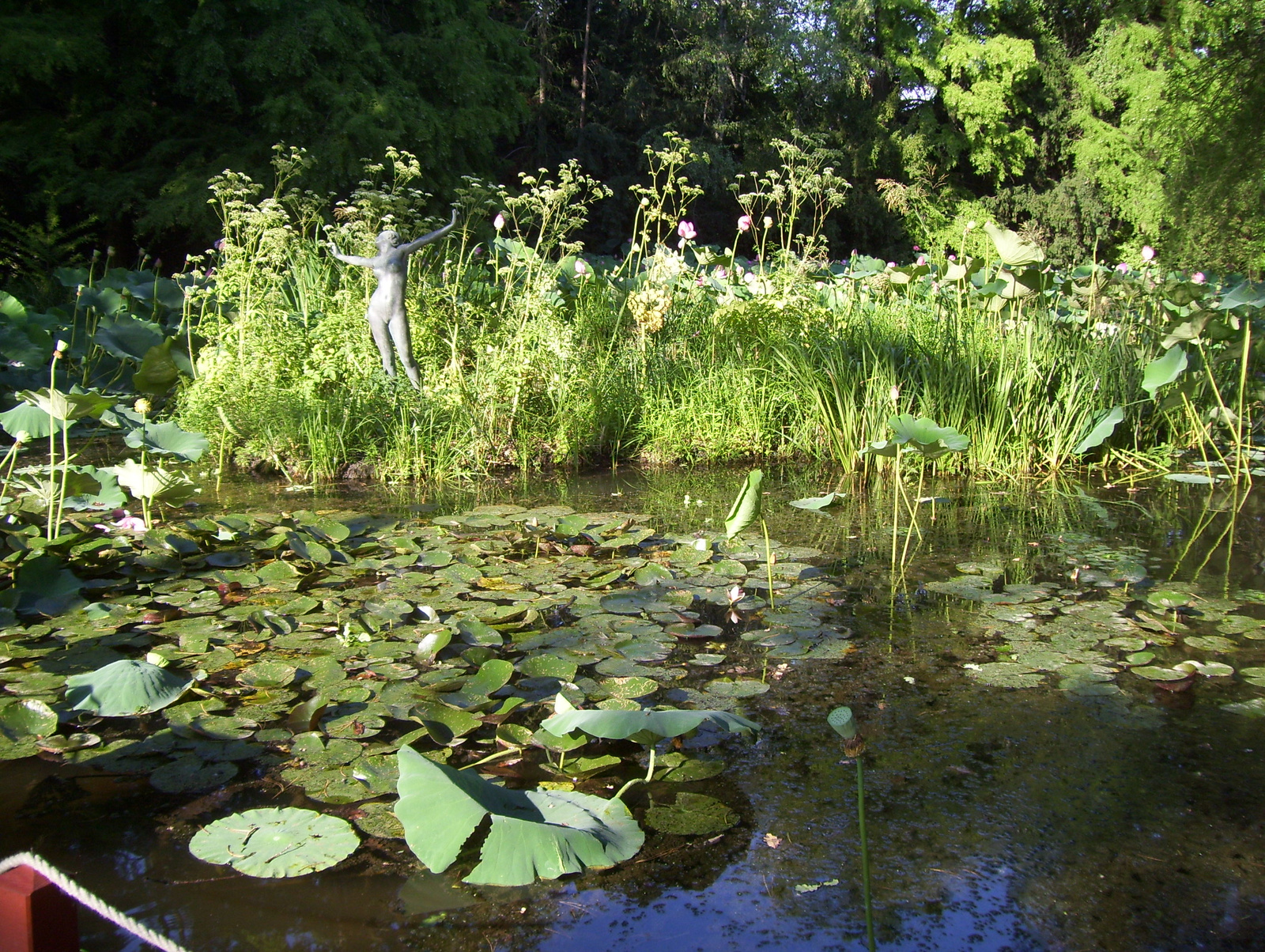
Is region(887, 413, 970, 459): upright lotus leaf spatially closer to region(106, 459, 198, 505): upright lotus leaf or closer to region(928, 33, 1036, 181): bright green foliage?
region(106, 459, 198, 505): upright lotus leaf

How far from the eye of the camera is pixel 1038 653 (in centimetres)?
207

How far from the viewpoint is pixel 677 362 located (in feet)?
16.2

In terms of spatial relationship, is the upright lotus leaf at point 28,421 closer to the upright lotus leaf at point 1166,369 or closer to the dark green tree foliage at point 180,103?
the upright lotus leaf at point 1166,369

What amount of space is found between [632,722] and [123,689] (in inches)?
36.5

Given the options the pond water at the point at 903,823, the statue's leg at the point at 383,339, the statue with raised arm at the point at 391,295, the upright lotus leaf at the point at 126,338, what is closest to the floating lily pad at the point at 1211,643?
the pond water at the point at 903,823

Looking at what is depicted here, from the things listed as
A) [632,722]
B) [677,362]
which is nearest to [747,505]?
[632,722]

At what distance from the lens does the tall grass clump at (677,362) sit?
163 inches

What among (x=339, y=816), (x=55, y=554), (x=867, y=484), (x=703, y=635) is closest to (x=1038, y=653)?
(x=703, y=635)

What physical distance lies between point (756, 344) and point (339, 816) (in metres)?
3.93

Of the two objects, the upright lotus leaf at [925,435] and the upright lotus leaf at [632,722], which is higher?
the upright lotus leaf at [925,435]

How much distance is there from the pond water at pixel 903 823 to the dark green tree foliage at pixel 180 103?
9.09 meters

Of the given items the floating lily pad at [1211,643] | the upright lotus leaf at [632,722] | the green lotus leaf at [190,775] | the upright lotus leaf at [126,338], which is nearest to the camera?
the upright lotus leaf at [632,722]

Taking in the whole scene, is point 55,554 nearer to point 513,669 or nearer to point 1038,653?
point 513,669

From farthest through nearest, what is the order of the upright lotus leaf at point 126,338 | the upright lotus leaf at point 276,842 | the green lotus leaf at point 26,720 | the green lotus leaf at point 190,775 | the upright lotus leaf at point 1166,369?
the upright lotus leaf at point 126,338, the upright lotus leaf at point 1166,369, the green lotus leaf at point 26,720, the green lotus leaf at point 190,775, the upright lotus leaf at point 276,842
